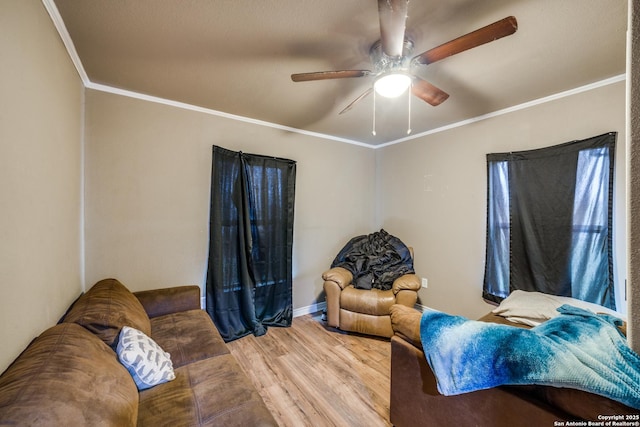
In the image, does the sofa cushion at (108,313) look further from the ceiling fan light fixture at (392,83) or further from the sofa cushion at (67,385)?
the ceiling fan light fixture at (392,83)

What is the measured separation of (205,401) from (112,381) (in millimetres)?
402

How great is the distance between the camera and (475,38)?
118 cm

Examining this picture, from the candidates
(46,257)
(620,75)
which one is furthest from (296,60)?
(620,75)

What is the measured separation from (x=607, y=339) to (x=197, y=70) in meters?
2.66

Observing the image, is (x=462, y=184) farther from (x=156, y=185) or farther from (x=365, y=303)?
(x=156, y=185)

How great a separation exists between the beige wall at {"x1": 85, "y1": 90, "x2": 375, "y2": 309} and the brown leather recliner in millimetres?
634

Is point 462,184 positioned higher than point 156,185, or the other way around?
point 462,184

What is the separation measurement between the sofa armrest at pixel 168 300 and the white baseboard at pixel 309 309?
1.36m

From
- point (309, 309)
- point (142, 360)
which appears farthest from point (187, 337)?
point (309, 309)

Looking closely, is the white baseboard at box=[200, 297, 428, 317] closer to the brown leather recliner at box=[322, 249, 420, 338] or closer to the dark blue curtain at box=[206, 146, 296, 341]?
the dark blue curtain at box=[206, 146, 296, 341]

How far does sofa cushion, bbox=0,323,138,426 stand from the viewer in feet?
2.35

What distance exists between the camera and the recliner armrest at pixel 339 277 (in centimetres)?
284

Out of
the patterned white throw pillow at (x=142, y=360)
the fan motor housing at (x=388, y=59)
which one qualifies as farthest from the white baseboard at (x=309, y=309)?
the fan motor housing at (x=388, y=59)

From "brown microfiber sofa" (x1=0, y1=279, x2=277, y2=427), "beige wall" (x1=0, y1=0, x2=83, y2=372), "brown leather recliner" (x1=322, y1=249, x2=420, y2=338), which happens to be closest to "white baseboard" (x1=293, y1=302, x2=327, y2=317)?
"brown leather recliner" (x1=322, y1=249, x2=420, y2=338)
